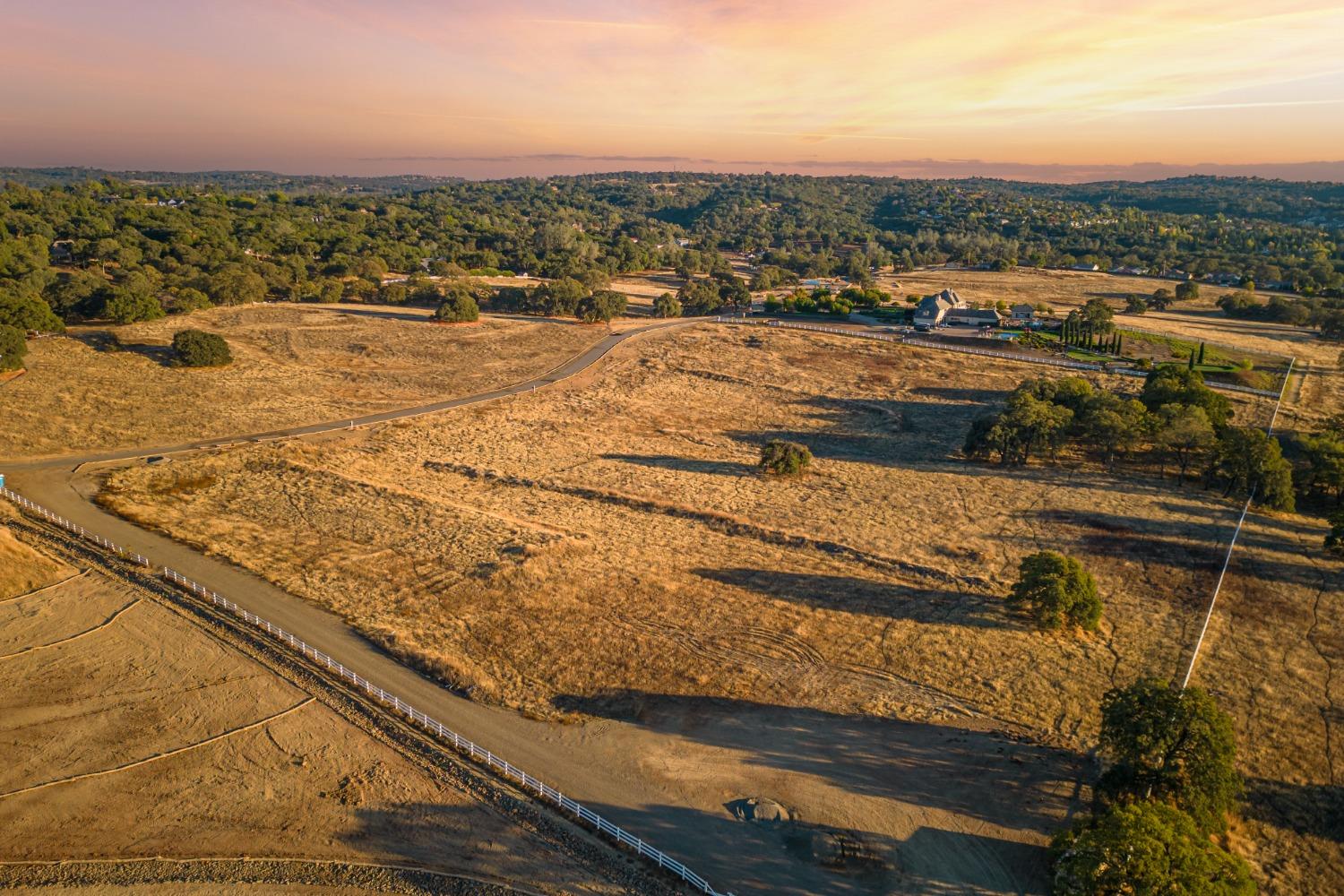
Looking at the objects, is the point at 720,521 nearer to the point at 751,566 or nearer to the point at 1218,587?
the point at 751,566

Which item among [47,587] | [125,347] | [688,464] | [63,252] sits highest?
[63,252]

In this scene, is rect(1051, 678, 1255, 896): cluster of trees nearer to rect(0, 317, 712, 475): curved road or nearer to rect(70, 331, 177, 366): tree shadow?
rect(0, 317, 712, 475): curved road

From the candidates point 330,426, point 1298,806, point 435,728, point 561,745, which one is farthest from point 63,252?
point 1298,806

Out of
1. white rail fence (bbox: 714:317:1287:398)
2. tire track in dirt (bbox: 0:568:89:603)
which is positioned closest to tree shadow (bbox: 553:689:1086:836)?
tire track in dirt (bbox: 0:568:89:603)

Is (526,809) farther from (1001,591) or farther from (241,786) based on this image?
(1001,591)

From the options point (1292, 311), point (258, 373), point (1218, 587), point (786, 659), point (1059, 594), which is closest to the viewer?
point (786, 659)

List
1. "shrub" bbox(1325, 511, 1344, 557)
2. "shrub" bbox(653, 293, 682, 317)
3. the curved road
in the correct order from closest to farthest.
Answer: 1. "shrub" bbox(1325, 511, 1344, 557)
2. the curved road
3. "shrub" bbox(653, 293, 682, 317)

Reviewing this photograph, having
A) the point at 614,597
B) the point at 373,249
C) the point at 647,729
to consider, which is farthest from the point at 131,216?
the point at 647,729

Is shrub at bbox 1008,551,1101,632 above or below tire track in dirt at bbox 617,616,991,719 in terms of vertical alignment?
above
